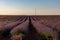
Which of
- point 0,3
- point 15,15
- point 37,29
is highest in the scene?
point 0,3

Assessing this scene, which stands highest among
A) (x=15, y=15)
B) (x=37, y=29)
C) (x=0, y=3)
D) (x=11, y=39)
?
(x=0, y=3)

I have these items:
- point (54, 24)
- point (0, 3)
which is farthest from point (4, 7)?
point (54, 24)

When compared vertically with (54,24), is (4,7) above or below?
above

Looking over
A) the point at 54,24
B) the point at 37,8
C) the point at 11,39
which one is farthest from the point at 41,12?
the point at 11,39

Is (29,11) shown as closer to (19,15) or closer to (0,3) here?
(19,15)

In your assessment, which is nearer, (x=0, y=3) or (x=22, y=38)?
(x=22, y=38)

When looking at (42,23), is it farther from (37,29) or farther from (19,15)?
(19,15)
